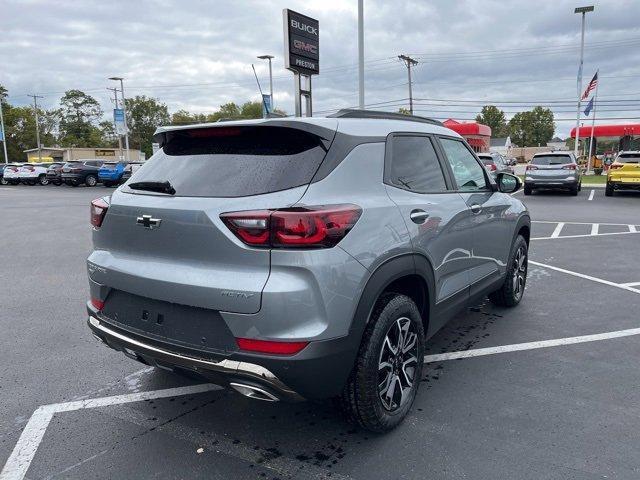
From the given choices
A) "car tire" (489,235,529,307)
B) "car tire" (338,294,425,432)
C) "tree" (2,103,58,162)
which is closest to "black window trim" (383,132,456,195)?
"car tire" (338,294,425,432)

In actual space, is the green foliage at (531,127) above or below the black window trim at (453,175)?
above

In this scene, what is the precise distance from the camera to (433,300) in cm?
338

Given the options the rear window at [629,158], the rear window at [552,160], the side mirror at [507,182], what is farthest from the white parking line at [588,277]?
the rear window at [629,158]

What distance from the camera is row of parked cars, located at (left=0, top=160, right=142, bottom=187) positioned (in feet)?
102

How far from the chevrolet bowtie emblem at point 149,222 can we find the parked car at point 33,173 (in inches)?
1446

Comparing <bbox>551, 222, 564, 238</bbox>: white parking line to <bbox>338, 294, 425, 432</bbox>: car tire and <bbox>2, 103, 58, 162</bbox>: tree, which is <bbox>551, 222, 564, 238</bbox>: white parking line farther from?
<bbox>2, 103, 58, 162</bbox>: tree

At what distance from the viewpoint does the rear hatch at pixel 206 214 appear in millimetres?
2471

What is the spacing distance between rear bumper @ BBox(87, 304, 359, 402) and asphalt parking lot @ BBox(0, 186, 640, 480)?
487 millimetres

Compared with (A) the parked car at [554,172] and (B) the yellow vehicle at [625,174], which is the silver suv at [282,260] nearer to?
(A) the parked car at [554,172]

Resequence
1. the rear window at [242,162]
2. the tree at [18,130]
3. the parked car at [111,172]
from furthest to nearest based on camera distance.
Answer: the tree at [18,130]
the parked car at [111,172]
the rear window at [242,162]

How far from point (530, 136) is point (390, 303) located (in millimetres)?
122438

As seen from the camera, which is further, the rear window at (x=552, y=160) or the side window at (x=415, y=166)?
the rear window at (x=552, y=160)

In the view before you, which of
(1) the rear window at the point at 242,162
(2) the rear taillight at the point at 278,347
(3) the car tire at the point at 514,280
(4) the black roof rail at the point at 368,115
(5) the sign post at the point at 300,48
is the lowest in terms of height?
(3) the car tire at the point at 514,280

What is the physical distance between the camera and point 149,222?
272 centimetres
